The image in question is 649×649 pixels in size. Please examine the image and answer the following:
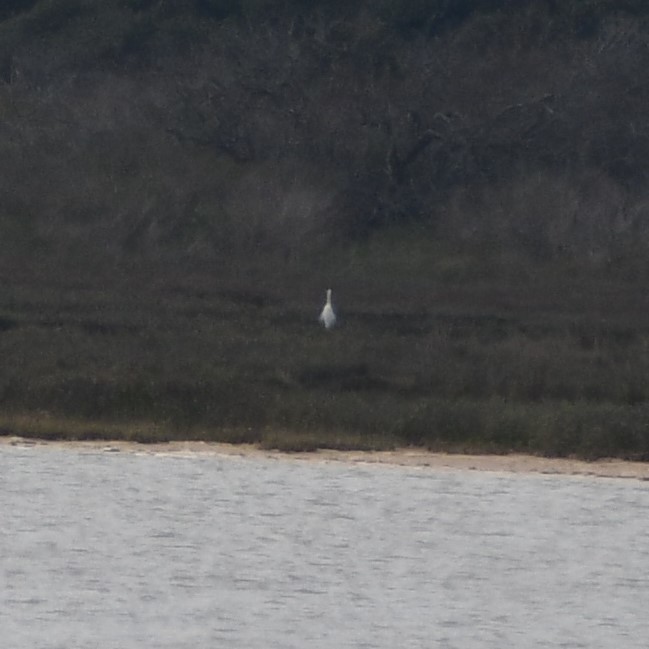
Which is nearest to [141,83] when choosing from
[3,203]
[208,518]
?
[3,203]

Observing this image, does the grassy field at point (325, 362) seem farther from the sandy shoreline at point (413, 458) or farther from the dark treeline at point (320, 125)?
the dark treeline at point (320, 125)

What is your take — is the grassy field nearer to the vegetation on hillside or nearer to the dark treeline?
the vegetation on hillside

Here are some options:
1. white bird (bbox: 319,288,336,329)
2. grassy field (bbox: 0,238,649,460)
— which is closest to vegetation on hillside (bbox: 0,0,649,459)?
grassy field (bbox: 0,238,649,460)

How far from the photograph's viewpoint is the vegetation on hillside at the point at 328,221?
1598 centimetres

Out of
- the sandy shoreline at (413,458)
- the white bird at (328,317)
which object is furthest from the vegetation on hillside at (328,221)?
the white bird at (328,317)

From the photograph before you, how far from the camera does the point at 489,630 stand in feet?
29.4

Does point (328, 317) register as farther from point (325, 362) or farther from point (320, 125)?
point (320, 125)

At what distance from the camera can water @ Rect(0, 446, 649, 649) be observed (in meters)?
8.91

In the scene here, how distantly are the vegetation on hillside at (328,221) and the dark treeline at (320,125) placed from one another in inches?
2.2

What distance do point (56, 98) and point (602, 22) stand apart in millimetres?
10607

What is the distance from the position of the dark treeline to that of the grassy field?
4.72 metres

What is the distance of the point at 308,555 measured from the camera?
10633 mm

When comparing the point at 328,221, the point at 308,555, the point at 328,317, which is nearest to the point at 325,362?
the point at 328,317

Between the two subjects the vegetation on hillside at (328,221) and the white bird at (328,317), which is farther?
the white bird at (328,317)
